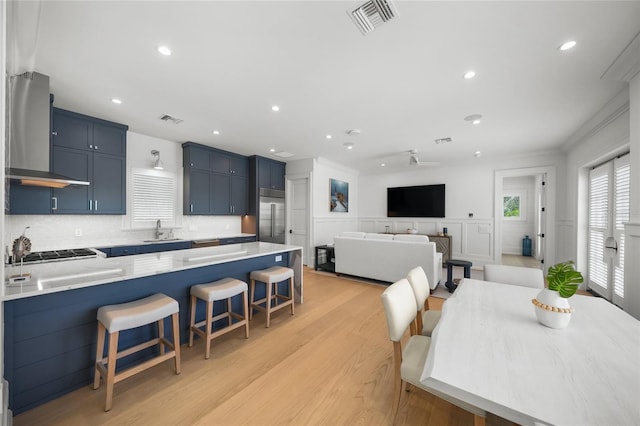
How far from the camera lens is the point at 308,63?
2154mm

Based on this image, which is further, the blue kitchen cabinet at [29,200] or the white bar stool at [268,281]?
the blue kitchen cabinet at [29,200]

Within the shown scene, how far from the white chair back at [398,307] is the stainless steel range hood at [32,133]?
3257 mm

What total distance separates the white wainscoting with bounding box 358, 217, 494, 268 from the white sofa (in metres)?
2.39

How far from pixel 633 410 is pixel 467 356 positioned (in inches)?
16.9

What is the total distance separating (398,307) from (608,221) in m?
4.00

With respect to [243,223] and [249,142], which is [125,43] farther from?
[243,223]

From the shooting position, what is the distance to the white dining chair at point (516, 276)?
2.07m

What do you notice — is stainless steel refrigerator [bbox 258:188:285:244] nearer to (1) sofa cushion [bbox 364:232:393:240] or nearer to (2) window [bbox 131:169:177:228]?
(2) window [bbox 131:169:177:228]

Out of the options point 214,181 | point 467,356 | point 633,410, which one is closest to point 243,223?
point 214,181

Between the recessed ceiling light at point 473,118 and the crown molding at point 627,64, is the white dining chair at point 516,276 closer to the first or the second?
the crown molding at point 627,64

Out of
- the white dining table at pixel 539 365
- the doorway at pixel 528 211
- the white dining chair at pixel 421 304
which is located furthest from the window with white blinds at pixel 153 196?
the doorway at pixel 528 211

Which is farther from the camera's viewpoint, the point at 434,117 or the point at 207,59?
the point at 434,117

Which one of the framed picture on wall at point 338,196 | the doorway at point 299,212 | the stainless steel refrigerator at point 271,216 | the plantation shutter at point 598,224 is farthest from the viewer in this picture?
the framed picture on wall at point 338,196

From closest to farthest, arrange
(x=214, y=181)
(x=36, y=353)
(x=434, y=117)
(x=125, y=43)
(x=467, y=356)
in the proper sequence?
(x=467, y=356), (x=36, y=353), (x=125, y=43), (x=434, y=117), (x=214, y=181)
